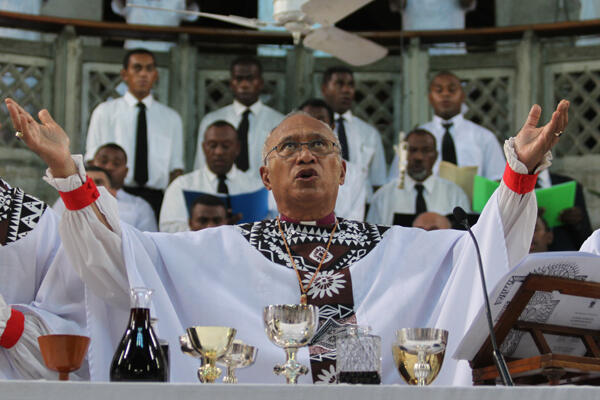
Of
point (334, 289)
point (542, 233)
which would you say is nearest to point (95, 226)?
point (334, 289)

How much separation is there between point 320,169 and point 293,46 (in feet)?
19.1

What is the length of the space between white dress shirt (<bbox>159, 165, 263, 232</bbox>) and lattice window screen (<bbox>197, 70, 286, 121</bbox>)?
60.3 inches

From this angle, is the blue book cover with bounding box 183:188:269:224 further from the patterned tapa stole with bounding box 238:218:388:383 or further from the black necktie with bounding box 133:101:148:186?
the patterned tapa stole with bounding box 238:218:388:383

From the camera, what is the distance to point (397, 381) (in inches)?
151

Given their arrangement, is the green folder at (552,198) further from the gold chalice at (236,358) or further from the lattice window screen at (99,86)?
the gold chalice at (236,358)

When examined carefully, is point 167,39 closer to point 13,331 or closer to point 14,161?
point 14,161

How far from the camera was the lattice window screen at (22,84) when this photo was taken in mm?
9523

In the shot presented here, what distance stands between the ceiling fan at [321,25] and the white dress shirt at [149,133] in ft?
4.21

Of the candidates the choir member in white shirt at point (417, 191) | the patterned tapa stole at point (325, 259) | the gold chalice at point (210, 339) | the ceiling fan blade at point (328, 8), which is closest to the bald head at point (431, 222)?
the choir member in white shirt at point (417, 191)

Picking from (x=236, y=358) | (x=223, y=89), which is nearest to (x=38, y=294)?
(x=236, y=358)

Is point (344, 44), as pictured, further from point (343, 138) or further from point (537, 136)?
point (537, 136)

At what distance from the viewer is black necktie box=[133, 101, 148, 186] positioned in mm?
8812

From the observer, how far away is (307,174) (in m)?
4.50

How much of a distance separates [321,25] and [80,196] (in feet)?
15.1
